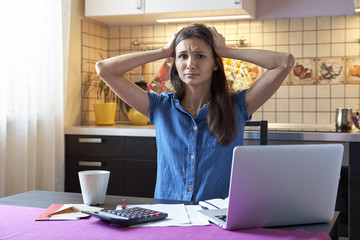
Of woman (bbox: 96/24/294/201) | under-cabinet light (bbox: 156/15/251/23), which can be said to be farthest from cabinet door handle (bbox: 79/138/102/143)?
woman (bbox: 96/24/294/201)

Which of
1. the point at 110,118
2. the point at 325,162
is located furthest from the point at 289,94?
the point at 325,162

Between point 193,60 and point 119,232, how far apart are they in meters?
0.81

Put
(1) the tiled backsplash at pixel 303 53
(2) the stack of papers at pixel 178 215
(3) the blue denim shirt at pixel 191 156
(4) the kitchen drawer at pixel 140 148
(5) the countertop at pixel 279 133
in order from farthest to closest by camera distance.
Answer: (1) the tiled backsplash at pixel 303 53
(4) the kitchen drawer at pixel 140 148
(5) the countertop at pixel 279 133
(3) the blue denim shirt at pixel 191 156
(2) the stack of papers at pixel 178 215

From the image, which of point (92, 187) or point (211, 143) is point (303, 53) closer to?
point (211, 143)

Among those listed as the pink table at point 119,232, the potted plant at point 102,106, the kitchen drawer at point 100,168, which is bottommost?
the kitchen drawer at point 100,168

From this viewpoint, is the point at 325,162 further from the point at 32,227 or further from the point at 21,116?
the point at 21,116

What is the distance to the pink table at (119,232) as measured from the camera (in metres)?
1.02

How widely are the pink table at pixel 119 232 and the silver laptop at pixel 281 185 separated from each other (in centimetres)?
4

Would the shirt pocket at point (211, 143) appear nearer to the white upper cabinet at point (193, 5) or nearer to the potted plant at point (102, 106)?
→ the white upper cabinet at point (193, 5)

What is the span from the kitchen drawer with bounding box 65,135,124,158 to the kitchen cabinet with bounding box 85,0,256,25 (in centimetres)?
89

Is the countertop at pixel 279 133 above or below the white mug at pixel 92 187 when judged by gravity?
above

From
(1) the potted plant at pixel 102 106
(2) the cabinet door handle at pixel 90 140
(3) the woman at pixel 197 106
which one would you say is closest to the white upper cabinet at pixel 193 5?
(1) the potted plant at pixel 102 106

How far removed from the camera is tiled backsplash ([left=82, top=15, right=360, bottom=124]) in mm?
3213

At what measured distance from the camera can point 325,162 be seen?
109 cm
